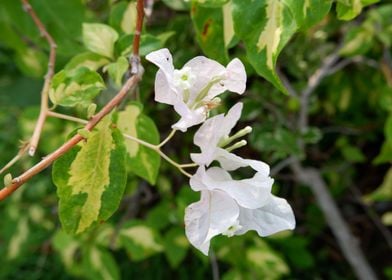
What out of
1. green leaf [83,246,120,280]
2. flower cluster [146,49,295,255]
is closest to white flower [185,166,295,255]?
flower cluster [146,49,295,255]

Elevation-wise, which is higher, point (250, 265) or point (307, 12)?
point (307, 12)

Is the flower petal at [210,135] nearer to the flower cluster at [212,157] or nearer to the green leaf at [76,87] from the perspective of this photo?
the flower cluster at [212,157]

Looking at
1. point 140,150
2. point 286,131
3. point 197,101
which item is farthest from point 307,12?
point 286,131

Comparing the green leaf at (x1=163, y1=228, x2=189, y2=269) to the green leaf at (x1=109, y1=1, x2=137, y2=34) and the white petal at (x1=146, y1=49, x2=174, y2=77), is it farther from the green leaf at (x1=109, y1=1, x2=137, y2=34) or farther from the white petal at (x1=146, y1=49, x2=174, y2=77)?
the white petal at (x1=146, y1=49, x2=174, y2=77)

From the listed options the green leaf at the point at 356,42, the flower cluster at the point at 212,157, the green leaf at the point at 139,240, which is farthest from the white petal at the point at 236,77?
the green leaf at the point at 139,240

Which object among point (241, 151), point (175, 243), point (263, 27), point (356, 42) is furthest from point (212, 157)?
point (241, 151)

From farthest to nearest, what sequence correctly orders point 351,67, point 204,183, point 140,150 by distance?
1. point 351,67
2. point 140,150
3. point 204,183

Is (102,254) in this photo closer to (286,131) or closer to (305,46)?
(286,131)
